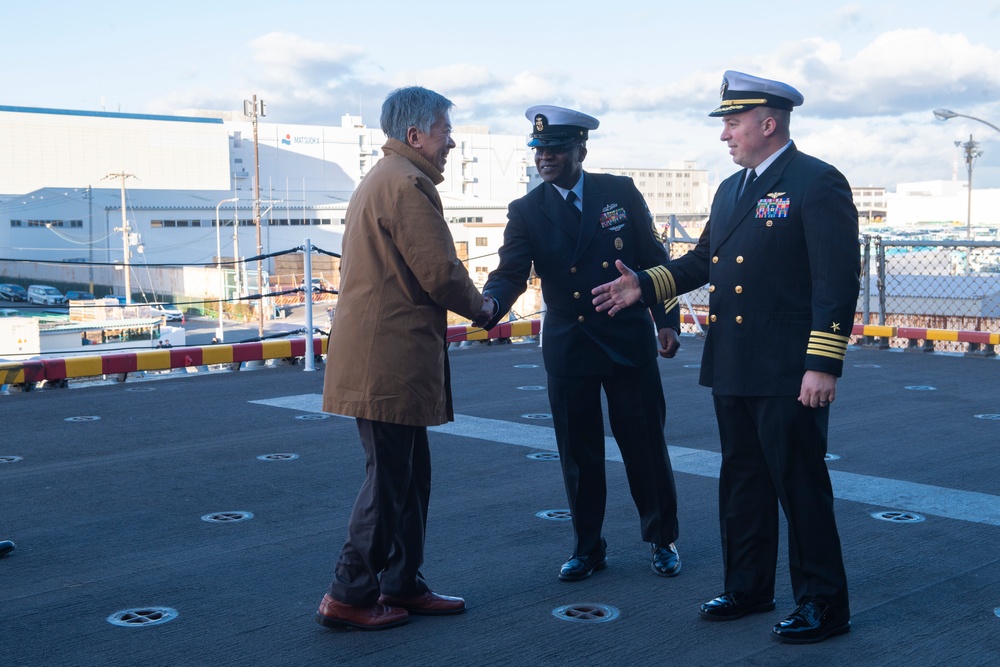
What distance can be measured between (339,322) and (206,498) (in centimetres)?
240

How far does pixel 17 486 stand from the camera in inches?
232

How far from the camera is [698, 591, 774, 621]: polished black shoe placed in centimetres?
365

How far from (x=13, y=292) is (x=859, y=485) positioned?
55.0 meters

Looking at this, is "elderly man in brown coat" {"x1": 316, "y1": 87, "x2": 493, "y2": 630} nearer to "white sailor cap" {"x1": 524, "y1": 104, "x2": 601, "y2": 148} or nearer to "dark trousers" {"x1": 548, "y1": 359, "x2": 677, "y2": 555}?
"white sailor cap" {"x1": 524, "y1": 104, "x2": 601, "y2": 148}

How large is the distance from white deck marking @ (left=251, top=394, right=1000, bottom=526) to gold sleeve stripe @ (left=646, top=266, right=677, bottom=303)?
6.03 ft

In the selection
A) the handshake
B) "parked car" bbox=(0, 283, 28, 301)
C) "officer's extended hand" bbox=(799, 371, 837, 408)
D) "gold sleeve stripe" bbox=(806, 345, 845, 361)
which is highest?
"parked car" bbox=(0, 283, 28, 301)

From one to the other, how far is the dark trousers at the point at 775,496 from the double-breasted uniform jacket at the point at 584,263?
2.10ft

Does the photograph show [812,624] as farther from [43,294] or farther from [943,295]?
A: [43,294]

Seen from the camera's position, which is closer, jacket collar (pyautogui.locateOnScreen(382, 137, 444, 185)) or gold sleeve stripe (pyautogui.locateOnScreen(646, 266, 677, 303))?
jacket collar (pyautogui.locateOnScreen(382, 137, 444, 185))

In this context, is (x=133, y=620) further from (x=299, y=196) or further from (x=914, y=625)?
(x=299, y=196)

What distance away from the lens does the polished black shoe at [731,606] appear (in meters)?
3.65

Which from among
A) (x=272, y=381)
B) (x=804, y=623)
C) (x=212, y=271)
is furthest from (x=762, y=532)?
(x=212, y=271)

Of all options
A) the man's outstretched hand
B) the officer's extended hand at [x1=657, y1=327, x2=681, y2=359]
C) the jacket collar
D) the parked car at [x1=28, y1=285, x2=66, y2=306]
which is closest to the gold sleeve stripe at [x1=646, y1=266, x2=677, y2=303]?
the man's outstretched hand

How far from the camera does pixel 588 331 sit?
4258mm
